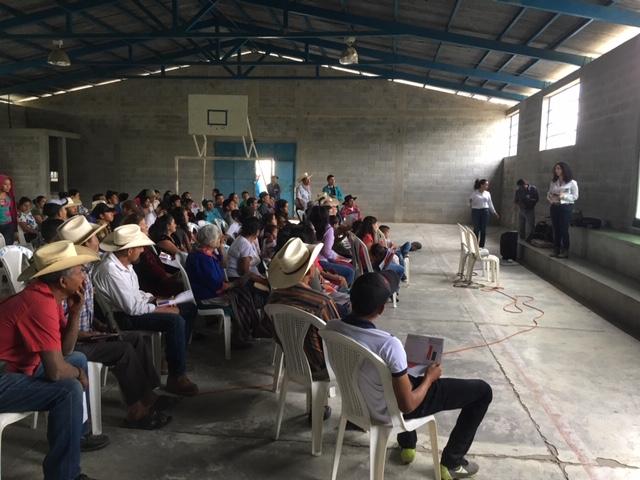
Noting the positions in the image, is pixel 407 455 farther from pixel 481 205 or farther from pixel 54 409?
pixel 481 205

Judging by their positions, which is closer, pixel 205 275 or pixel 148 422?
pixel 148 422

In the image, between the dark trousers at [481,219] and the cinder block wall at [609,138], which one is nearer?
the cinder block wall at [609,138]

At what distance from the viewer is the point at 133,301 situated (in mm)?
2916

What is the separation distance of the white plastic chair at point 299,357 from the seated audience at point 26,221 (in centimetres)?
564

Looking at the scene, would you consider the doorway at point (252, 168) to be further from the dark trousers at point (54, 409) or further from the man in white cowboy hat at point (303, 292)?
the dark trousers at point (54, 409)

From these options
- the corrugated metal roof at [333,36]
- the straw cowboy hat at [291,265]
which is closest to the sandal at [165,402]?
the straw cowboy hat at [291,265]

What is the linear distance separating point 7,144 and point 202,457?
13.2m

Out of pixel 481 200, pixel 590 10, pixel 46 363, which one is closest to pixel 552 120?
pixel 481 200

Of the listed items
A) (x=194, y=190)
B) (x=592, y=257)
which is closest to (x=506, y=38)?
(x=592, y=257)

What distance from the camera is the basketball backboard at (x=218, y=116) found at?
10.6 meters

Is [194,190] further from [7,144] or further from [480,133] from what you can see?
[480,133]

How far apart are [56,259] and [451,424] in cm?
218

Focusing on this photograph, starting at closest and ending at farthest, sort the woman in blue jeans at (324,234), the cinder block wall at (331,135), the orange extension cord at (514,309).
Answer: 1. the orange extension cord at (514,309)
2. the woman in blue jeans at (324,234)
3. the cinder block wall at (331,135)

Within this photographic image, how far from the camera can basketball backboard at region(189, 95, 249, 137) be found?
10.6 meters
